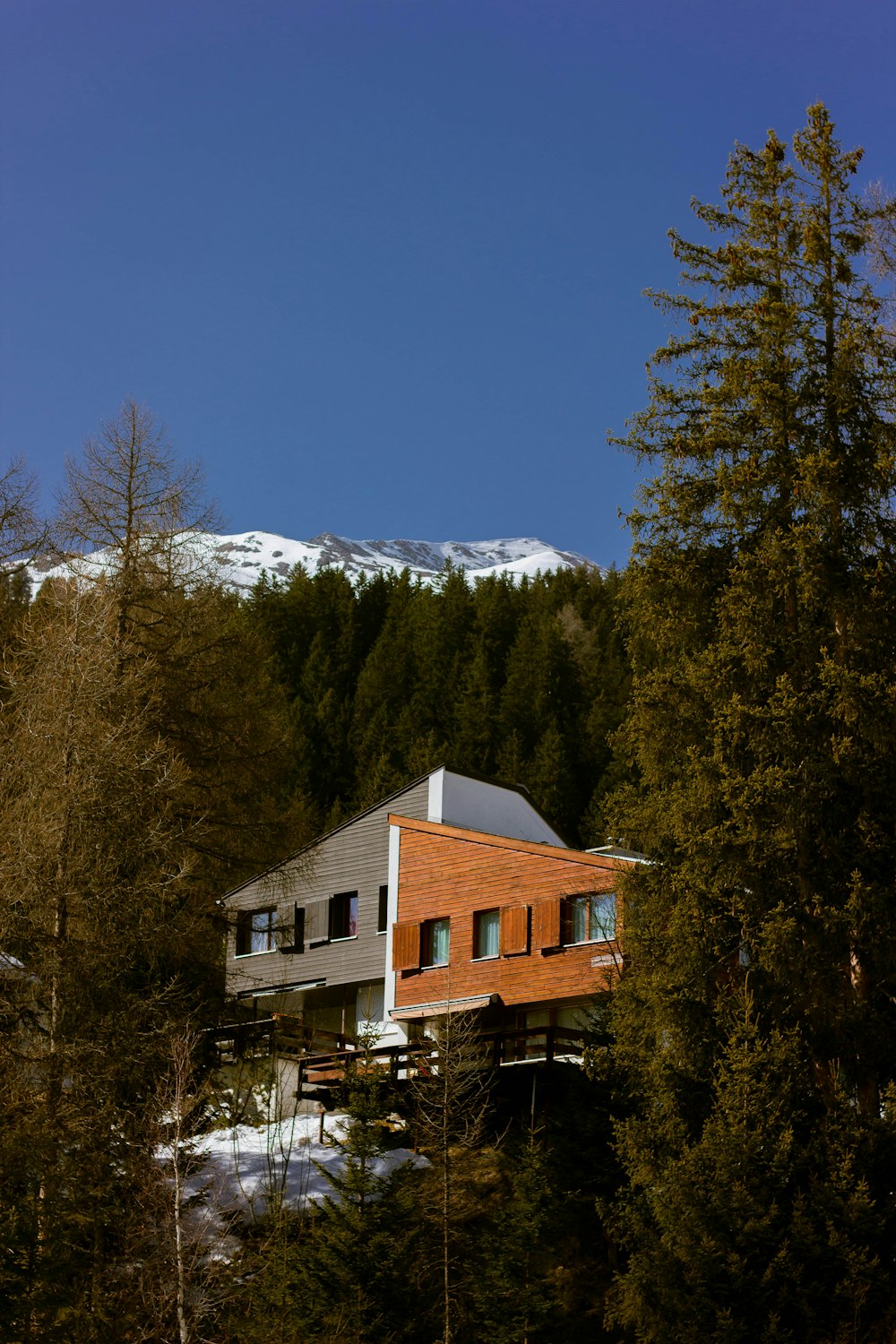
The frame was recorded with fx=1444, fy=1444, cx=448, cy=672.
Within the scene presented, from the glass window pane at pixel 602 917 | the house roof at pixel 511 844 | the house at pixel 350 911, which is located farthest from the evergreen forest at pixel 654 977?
the house at pixel 350 911

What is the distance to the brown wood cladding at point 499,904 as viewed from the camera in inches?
1180

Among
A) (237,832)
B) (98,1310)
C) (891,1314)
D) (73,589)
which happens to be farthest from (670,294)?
(98,1310)

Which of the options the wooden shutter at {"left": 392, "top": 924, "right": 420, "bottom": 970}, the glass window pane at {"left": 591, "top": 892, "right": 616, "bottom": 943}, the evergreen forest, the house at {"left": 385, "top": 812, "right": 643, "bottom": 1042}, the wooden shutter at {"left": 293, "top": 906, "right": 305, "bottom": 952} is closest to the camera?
the evergreen forest

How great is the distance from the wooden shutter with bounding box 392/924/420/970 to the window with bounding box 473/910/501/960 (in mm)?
1832

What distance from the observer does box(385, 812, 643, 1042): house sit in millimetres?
29859

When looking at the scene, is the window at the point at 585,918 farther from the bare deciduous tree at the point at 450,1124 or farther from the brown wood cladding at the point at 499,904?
the bare deciduous tree at the point at 450,1124

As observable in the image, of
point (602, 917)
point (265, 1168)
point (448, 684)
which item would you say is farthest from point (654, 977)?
point (448, 684)

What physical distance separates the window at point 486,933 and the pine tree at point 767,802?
11374 millimetres

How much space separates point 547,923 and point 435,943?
4130 millimetres

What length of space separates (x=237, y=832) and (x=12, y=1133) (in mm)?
11612

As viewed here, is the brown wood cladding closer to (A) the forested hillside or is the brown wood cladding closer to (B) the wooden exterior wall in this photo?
(B) the wooden exterior wall

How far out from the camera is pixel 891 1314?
639 inches

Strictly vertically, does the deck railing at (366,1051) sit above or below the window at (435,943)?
below

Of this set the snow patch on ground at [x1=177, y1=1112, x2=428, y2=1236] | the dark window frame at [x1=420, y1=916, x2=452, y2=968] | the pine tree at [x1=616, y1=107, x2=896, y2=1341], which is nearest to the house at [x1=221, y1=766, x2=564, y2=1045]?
the dark window frame at [x1=420, y1=916, x2=452, y2=968]
